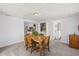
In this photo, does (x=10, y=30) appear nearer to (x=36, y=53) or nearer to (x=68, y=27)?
(x=36, y=53)

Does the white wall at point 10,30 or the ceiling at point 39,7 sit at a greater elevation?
the ceiling at point 39,7

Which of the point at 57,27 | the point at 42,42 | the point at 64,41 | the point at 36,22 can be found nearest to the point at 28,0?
the point at 42,42

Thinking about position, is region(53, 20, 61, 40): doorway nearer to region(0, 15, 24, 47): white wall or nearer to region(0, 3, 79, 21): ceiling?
region(0, 15, 24, 47): white wall

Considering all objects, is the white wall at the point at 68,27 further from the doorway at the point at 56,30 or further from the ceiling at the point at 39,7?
the ceiling at the point at 39,7

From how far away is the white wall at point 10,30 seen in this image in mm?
4957

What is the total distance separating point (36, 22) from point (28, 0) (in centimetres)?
627

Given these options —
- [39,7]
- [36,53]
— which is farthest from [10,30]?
[39,7]

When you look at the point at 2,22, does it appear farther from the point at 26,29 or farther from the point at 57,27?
the point at 57,27

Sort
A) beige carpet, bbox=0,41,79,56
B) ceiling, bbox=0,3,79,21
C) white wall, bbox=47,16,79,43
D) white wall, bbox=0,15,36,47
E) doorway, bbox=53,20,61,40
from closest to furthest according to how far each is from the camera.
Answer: ceiling, bbox=0,3,79,21
beige carpet, bbox=0,41,79,56
white wall, bbox=0,15,36,47
white wall, bbox=47,16,79,43
doorway, bbox=53,20,61,40

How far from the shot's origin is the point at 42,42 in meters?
3.38

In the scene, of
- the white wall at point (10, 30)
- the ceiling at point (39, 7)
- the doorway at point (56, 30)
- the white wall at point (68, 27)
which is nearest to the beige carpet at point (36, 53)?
the white wall at point (10, 30)

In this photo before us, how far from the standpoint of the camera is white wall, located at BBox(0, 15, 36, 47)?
496cm

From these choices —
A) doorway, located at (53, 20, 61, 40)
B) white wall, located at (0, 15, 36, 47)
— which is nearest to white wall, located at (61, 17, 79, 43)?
doorway, located at (53, 20, 61, 40)

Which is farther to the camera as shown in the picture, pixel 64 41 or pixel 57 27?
pixel 57 27
